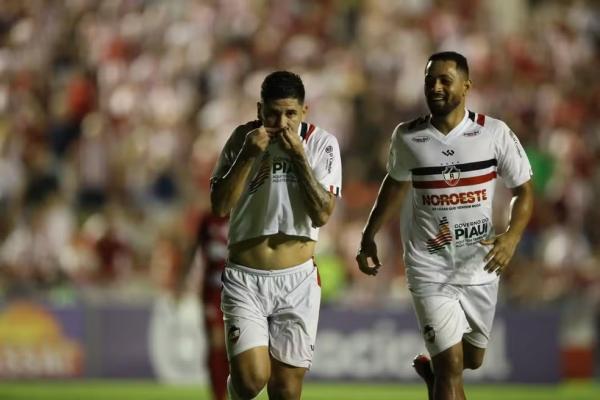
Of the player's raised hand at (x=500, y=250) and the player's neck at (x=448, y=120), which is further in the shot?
the player's neck at (x=448, y=120)

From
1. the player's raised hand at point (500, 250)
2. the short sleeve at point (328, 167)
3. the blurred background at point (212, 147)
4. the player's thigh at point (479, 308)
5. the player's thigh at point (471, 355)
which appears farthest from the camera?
the blurred background at point (212, 147)

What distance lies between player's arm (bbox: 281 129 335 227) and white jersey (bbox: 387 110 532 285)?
30.9 inches

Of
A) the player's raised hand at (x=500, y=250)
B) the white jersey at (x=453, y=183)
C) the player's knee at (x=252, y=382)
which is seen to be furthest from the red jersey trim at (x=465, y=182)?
the player's knee at (x=252, y=382)

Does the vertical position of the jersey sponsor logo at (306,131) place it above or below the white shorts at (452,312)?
above

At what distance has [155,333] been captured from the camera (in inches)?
631

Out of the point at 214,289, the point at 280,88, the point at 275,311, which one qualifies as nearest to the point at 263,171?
the point at 280,88

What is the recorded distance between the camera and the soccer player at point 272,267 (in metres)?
7.62

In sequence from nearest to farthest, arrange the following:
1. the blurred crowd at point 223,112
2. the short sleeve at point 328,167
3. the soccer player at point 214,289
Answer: the short sleeve at point 328,167, the soccer player at point 214,289, the blurred crowd at point 223,112

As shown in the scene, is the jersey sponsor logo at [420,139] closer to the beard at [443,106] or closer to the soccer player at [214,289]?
the beard at [443,106]

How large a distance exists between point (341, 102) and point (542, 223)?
342cm

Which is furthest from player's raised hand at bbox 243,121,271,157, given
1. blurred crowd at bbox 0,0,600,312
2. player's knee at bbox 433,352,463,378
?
blurred crowd at bbox 0,0,600,312

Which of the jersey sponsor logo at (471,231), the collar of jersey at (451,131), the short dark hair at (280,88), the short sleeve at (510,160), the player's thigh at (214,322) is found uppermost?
the short dark hair at (280,88)

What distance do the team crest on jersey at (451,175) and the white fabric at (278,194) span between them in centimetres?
72

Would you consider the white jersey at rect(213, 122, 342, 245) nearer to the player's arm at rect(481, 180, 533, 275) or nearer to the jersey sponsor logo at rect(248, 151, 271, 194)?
the jersey sponsor logo at rect(248, 151, 271, 194)
